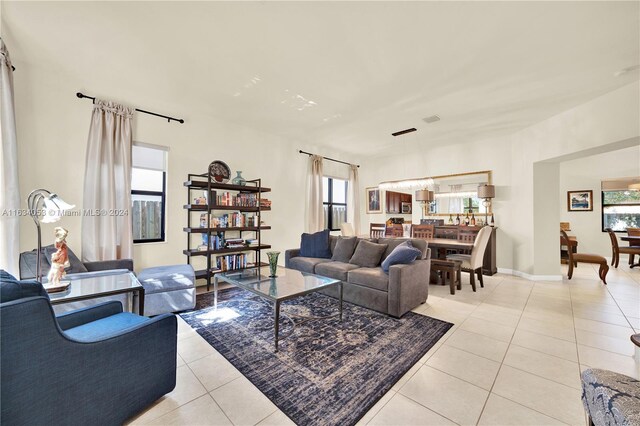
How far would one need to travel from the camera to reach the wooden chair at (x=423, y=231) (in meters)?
5.07

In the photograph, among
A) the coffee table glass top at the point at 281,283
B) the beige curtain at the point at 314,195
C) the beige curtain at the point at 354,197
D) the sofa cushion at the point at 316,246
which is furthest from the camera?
the beige curtain at the point at 354,197

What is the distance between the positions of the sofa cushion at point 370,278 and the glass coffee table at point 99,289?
2.27 meters

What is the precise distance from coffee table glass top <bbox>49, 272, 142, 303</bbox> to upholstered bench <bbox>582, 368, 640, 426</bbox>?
2.86 metres

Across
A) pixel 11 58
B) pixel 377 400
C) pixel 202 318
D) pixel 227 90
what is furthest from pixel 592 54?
pixel 11 58

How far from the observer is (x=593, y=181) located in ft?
21.7

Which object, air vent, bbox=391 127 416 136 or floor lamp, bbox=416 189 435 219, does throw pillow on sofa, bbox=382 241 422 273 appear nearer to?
air vent, bbox=391 127 416 136

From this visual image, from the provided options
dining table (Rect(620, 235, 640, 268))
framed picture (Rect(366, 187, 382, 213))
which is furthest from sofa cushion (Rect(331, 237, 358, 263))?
dining table (Rect(620, 235, 640, 268))

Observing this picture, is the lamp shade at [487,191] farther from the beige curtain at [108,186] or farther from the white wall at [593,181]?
the beige curtain at [108,186]

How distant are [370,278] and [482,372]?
4.60ft

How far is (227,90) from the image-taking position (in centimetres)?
334

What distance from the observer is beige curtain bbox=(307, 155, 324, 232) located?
5723 mm

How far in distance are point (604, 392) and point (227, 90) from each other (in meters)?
4.12

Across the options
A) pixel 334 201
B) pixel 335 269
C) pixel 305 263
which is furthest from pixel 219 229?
pixel 334 201

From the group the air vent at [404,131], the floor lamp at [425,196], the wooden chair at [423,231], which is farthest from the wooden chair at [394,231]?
the air vent at [404,131]
